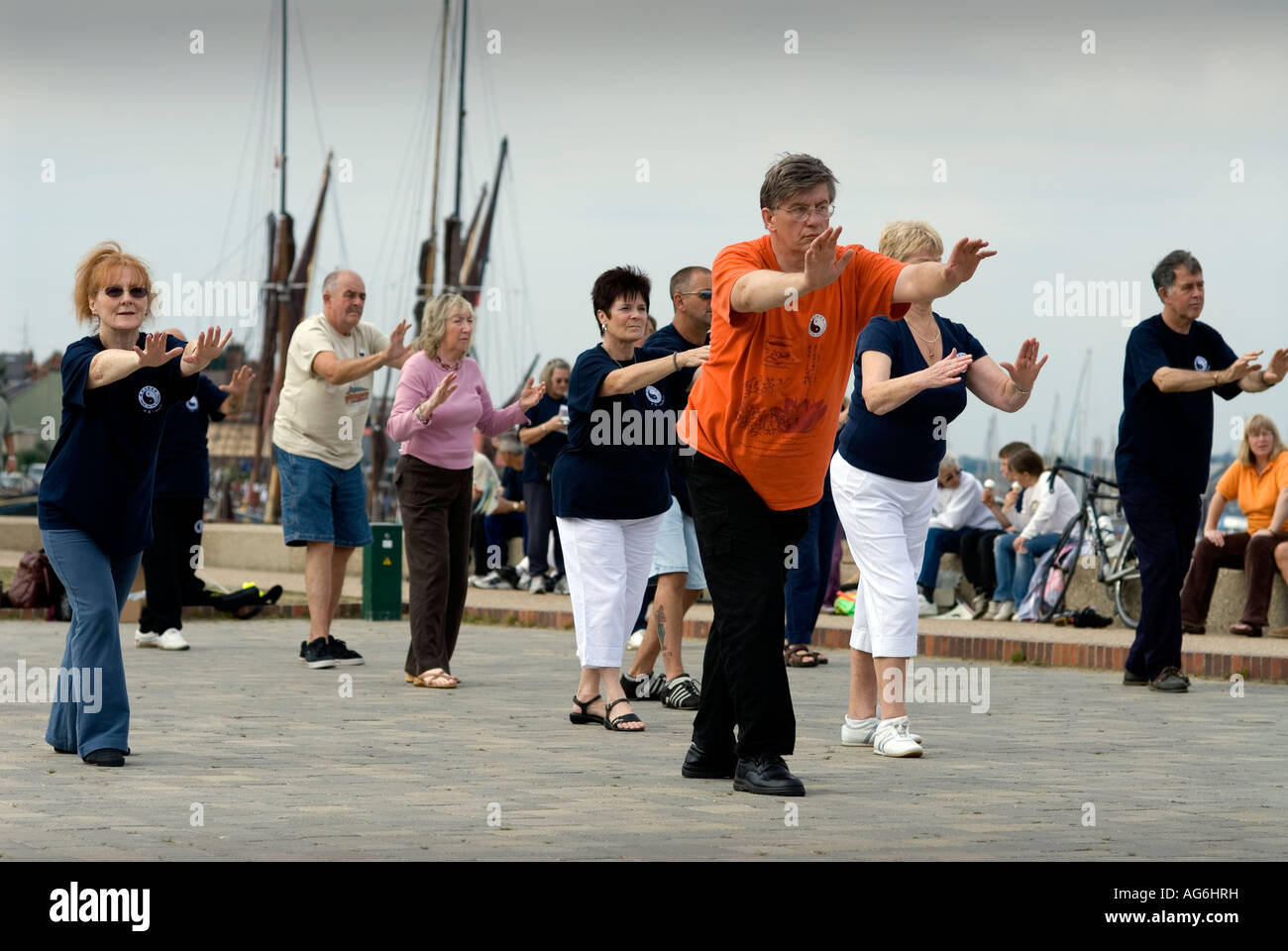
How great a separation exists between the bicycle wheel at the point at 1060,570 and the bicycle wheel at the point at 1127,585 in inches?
13.2

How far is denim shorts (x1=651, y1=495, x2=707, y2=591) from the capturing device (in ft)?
30.2

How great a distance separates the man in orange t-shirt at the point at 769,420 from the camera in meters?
6.11

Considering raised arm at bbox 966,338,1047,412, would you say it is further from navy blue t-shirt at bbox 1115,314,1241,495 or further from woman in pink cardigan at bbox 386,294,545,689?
woman in pink cardigan at bbox 386,294,545,689

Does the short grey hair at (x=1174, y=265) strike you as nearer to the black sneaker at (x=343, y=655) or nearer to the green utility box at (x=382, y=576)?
the black sneaker at (x=343, y=655)

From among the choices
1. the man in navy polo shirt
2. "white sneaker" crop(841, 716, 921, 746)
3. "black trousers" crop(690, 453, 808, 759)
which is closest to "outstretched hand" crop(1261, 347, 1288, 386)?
the man in navy polo shirt

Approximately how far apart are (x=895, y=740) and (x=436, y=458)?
3531 mm

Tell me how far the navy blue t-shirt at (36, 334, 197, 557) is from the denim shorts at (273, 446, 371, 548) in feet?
11.7

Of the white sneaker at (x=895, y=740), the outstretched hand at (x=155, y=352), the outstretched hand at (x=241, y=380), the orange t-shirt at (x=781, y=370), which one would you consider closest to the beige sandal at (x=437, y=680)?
the outstretched hand at (x=241, y=380)

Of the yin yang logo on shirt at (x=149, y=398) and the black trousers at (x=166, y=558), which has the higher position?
the yin yang logo on shirt at (x=149, y=398)

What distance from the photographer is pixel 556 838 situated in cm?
541

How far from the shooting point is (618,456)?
8.19 m

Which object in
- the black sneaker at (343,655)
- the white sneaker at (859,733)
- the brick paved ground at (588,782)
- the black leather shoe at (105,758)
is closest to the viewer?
the brick paved ground at (588,782)
